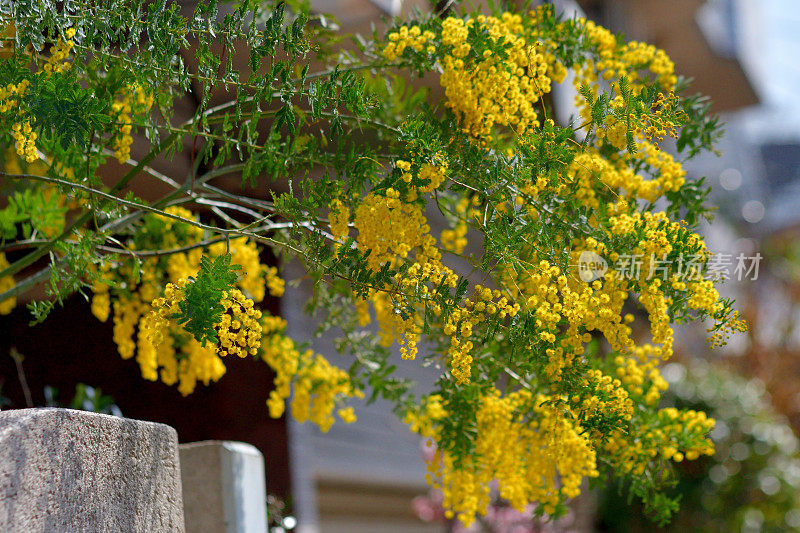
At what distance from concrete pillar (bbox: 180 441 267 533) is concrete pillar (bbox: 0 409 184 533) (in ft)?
1.81

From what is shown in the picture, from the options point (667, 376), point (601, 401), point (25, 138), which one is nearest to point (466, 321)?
point (601, 401)

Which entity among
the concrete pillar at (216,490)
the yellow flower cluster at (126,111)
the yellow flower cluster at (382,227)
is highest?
the yellow flower cluster at (126,111)

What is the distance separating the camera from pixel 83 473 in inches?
84.0

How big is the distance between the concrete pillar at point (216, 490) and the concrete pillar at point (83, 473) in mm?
550

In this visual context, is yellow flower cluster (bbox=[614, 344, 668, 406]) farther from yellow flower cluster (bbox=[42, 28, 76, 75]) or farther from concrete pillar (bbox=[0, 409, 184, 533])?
yellow flower cluster (bbox=[42, 28, 76, 75])

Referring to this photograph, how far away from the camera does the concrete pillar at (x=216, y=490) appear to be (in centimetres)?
305

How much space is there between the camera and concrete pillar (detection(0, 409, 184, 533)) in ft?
6.48

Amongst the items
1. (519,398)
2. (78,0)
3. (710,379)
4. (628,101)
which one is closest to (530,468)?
(519,398)

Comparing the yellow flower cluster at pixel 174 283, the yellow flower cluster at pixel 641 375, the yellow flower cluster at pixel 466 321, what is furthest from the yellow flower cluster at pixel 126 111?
the yellow flower cluster at pixel 641 375

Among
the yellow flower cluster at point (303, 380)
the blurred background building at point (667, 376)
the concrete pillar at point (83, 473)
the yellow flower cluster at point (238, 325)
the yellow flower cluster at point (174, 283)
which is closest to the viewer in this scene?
the concrete pillar at point (83, 473)

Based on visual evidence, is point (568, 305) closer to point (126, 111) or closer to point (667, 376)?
point (126, 111)

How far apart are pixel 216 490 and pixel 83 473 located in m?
0.97

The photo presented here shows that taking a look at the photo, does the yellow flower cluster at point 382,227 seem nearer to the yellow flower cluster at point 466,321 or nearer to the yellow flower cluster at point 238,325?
the yellow flower cluster at point 466,321

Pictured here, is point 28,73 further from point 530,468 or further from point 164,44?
point 530,468
